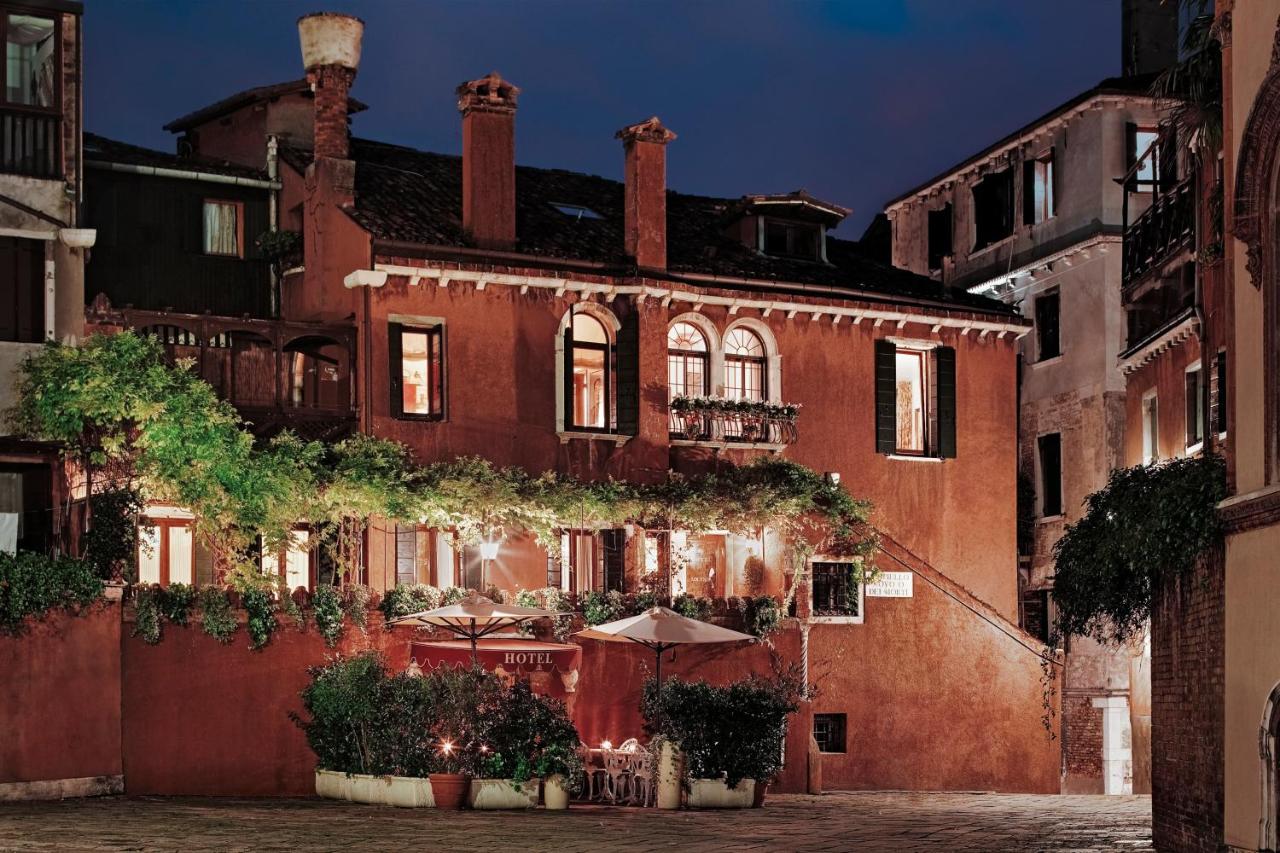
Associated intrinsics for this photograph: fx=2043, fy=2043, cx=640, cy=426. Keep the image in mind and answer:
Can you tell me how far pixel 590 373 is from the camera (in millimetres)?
32562

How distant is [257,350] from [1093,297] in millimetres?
16035

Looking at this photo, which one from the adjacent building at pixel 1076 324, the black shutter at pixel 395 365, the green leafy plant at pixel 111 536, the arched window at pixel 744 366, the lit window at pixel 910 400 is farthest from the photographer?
the adjacent building at pixel 1076 324

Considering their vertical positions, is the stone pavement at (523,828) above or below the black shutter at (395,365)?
below

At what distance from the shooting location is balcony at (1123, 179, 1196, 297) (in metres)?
23.6

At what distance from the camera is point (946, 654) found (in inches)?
1329

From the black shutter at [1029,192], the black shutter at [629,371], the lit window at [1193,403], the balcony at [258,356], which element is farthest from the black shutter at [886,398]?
the lit window at [1193,403]

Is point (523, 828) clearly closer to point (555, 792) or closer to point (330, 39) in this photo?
point (555, 792)

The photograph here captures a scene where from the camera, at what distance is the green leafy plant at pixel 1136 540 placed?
1819 centimetres

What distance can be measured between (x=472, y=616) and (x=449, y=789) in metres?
3.91

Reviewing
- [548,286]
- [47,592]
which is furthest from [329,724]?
[548,286]

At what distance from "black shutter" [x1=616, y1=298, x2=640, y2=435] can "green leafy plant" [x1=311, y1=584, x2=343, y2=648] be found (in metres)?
6.82

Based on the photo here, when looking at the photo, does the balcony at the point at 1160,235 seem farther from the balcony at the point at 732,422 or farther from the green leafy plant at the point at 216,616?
the green leafy plant at the point at 216,616

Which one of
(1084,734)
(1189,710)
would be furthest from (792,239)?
(1189,710)

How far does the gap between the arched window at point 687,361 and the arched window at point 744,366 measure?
1.30ft
